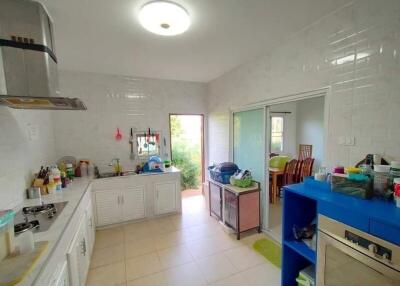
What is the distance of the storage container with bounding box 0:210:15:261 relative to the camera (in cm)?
96

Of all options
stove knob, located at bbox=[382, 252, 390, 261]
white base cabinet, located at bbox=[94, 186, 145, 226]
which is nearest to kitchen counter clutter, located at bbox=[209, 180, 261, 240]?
white base cabinet, located at bbox=[94, 186, 145, 226]

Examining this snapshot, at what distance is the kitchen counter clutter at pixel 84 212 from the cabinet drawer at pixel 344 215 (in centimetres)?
167

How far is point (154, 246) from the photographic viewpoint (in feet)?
8.10

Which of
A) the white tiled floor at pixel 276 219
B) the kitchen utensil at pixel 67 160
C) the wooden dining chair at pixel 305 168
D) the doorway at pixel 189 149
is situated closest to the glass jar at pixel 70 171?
the kitchen utensil at pixel 67 160

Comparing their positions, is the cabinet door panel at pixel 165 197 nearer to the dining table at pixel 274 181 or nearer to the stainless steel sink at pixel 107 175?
the stainless steel sink at pixel 107 175

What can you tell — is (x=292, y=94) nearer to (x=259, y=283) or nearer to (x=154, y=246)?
(x=259, y=283)

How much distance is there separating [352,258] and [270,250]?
1.31 m

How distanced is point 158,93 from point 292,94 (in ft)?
7.83

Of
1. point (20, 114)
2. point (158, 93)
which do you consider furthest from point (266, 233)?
point (20, 114)

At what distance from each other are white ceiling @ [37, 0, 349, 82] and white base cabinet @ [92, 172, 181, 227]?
1.76 m

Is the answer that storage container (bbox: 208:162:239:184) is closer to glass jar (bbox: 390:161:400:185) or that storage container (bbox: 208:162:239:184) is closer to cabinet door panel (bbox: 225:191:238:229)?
cabinet door panel (bbox: 225:191:238:229)

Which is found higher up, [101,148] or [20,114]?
[20,114]

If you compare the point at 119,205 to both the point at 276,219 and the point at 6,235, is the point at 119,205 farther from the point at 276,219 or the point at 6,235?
the point at 276,219

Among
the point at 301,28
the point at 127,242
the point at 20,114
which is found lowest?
the point at 127,242
